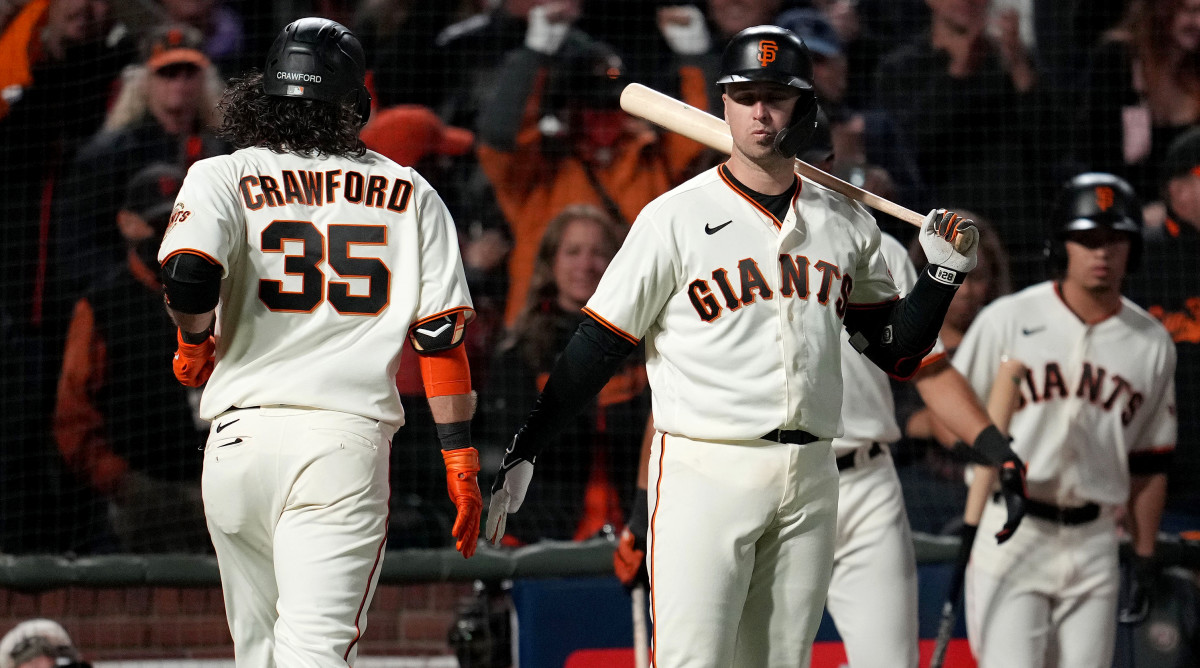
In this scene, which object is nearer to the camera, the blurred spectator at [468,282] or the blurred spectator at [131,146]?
the blurred spectator at [468,282]

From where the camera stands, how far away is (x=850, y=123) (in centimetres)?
554

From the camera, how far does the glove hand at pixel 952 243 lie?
2559 millimetres

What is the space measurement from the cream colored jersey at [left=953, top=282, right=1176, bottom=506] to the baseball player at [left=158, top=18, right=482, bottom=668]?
1.82 meters

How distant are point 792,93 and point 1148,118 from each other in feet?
12.7

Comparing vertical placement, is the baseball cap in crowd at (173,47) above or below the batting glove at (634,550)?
above

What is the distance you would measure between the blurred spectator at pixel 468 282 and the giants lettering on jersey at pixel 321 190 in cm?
234

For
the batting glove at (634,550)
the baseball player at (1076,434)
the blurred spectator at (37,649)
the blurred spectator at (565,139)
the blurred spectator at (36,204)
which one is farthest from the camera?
the blurred spectator at (565,139)

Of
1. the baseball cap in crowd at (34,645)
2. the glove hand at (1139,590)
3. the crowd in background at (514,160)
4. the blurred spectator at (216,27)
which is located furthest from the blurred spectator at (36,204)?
the glove hand at (1139,590)

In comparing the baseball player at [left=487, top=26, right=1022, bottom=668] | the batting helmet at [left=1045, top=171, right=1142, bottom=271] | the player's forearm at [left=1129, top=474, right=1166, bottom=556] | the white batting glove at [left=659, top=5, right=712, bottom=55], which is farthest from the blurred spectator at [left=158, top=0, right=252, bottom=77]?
the player's forearm at [left=1129, top=474, right=1166, bottom=556]

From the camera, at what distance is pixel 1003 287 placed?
5180 millimetres

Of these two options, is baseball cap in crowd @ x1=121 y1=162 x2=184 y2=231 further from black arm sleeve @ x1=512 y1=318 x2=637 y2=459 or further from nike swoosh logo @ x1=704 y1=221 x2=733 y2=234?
nike swoosh logo @ x1=704 y1=221 x2=733 y2=234

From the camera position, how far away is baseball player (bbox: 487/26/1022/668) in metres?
2.41

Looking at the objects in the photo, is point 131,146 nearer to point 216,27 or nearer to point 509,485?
point 216,27

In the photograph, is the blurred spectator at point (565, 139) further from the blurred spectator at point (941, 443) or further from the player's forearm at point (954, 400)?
the player's forearm at point (954, 400)
